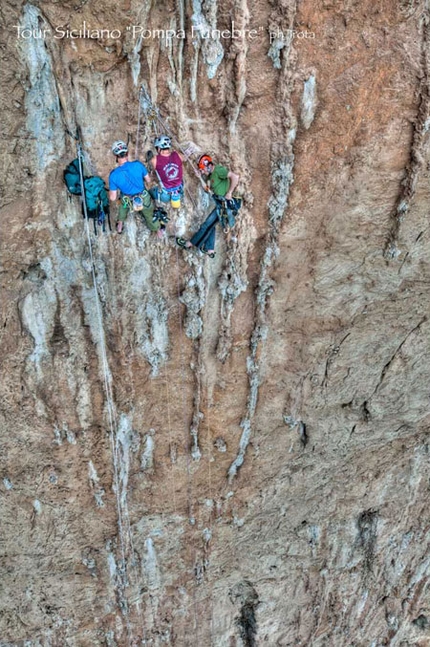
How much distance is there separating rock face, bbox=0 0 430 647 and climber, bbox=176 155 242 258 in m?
0.11

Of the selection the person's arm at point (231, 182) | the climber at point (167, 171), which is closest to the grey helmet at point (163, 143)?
the climber at point (167, 171)

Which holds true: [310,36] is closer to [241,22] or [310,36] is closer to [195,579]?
[241,22]

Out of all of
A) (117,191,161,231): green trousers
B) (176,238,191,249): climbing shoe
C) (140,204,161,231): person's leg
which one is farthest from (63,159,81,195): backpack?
(176,238,191,249): climbing shoe

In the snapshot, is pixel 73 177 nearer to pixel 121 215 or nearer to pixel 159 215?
pixel 121 215

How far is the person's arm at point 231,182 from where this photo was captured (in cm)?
467

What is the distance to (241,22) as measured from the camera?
4160 mm

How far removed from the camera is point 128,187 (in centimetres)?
442

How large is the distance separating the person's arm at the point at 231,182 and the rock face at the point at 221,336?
9cm

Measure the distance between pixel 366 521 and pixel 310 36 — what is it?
5977 millimetres

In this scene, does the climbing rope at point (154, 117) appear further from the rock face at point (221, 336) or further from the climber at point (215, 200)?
the climber at point (215, 200)

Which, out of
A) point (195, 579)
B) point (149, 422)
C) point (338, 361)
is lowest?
point (195, 579)

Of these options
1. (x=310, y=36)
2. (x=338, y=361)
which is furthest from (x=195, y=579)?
(x=310, y=36)

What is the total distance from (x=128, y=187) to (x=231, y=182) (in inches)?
35.1

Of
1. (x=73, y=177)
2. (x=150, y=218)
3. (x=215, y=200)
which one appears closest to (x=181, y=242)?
(x=150, y=218)
